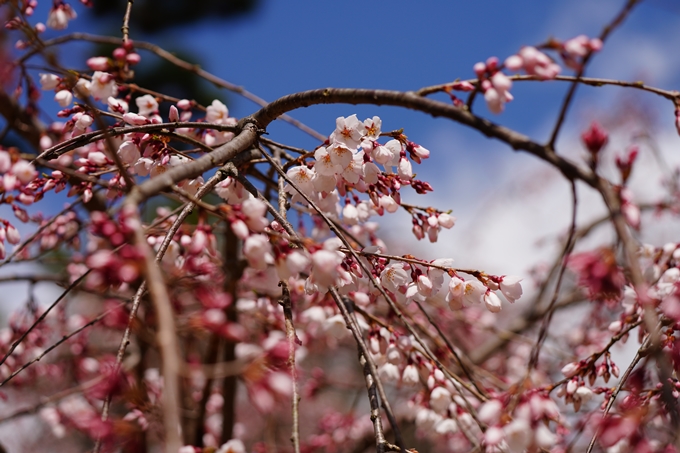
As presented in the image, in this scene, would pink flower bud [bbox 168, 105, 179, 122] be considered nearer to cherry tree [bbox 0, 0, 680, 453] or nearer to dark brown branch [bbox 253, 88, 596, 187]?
cherry tree [bbox 0, 0, 680, 453]

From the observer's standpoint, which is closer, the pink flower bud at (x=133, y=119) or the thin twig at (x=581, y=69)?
the thin twig at (x=581, y=69)

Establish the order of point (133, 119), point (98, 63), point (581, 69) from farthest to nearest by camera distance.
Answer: point (98, 63) < point (133, 119) < point (581, 69)

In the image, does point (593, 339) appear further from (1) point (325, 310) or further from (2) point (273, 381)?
(2) point (273, 381)

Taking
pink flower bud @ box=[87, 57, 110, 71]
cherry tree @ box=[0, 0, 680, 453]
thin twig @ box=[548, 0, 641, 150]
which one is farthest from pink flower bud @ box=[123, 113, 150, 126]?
thin twig @ box=[548, 0, 641, 150]

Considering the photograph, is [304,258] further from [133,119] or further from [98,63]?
[98,63]

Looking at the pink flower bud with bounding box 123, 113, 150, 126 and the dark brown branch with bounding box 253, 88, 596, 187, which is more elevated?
the pink flower bud with bounding box 123, 113, 150, 126

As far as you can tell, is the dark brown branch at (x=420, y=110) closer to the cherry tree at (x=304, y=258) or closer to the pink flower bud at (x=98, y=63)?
the cherry tree at (x=304, y=258)

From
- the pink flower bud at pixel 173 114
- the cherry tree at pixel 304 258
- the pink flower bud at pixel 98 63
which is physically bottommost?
the cherry tree at pixel 304 258

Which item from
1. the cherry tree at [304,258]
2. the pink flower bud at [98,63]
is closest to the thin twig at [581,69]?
the cherry tree at [304,258]

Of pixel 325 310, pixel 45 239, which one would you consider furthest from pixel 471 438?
pixel 45 239

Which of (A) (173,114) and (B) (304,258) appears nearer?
(B) (304,258)

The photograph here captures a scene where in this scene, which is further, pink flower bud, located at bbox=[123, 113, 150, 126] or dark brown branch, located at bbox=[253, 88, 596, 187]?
pink flower bud, located at bbox=[123, 113, 150, 126]

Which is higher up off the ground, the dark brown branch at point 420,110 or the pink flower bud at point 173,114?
the pink flower bud at point 173,114

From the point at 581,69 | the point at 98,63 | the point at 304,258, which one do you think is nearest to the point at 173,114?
the point at 98,63
